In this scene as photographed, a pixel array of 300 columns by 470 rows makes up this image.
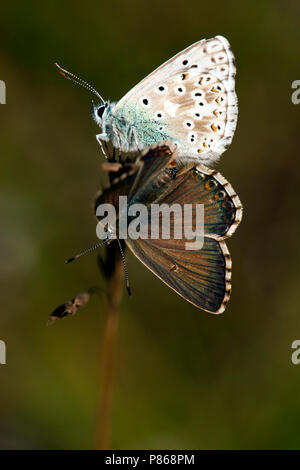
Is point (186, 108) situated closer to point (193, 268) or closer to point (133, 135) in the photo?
point (133, 135)

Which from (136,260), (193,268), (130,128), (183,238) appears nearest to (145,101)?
(130,128)

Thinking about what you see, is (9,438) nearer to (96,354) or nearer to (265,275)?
(96,354)

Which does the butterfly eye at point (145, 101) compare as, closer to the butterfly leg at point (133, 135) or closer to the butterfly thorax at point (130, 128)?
the butterfly thorax at point (130, 128)

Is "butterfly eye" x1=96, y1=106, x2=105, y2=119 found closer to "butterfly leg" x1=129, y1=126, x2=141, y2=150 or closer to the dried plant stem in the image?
"butterfly leg" x1=129, y1=126, x2=141, y2=150

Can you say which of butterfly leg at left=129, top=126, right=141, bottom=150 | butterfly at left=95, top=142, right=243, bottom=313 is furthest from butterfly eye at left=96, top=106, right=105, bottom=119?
butterfly at left=95, top=142, right=243, bottom=313

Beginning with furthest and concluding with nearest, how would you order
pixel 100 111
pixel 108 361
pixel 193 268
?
pixel 100 111, pixel 193 268, pixel 108 361
